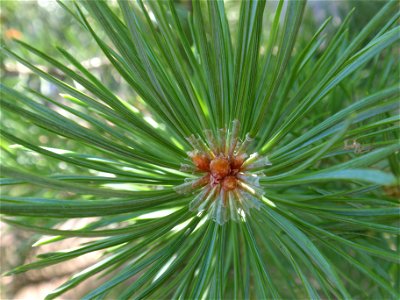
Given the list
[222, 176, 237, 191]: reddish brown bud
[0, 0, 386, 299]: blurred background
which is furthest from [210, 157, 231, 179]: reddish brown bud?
[0, 0, 386, 299]: blurred background

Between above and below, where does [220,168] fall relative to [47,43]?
below

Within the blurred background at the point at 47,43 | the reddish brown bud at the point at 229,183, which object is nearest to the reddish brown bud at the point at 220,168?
the reddish brown bud at the point at 229,183

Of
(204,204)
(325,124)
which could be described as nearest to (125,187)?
(204,204)

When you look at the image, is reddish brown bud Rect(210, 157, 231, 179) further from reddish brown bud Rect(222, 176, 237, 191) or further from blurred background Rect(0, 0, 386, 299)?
blurred background Rect(0, 0, 386, 299)

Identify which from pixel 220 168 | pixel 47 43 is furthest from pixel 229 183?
pixel 47 43

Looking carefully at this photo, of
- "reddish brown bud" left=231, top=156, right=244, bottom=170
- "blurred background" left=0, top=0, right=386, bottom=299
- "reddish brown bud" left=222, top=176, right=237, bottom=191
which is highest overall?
"blurred background" left=0, top=0, right=386, bottom=299

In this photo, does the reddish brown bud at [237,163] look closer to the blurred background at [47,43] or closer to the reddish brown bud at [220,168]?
the reddish brown bud at [220,168]

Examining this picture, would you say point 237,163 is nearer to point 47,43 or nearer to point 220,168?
point 220,168

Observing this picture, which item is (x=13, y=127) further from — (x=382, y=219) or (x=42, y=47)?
(x=382, y=219)
